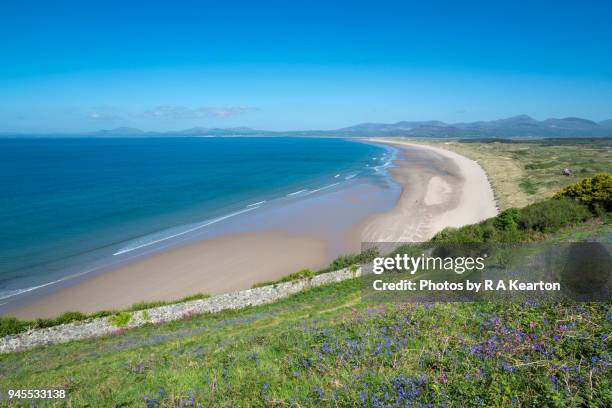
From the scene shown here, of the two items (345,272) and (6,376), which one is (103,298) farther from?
(345,272)

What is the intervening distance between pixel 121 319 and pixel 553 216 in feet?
72.5

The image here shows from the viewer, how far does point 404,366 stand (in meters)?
5.20

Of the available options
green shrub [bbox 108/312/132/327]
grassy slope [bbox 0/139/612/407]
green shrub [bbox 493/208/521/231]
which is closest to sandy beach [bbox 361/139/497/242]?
green shrub [bbox 493/208/521/231]

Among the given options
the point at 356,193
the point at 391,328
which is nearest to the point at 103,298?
the point at 391,328

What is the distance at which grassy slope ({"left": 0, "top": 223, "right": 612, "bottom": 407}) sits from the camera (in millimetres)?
4328

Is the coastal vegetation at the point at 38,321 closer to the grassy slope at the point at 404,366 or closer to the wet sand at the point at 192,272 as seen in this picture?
the wet sand at the point at 192,272

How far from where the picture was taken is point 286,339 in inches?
311

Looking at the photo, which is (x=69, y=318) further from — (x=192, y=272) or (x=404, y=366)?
(x=404, y=366)

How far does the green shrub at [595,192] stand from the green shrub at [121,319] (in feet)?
83.6

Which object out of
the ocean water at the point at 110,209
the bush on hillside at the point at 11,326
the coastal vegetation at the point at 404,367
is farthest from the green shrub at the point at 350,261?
the ocean water at the point at 110,209

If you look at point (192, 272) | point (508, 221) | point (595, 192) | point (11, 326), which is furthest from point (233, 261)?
point (595, 192)

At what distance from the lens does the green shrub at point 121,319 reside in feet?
51.4

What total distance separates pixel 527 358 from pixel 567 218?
17.8 m

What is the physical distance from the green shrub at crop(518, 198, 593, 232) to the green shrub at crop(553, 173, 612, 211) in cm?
118
